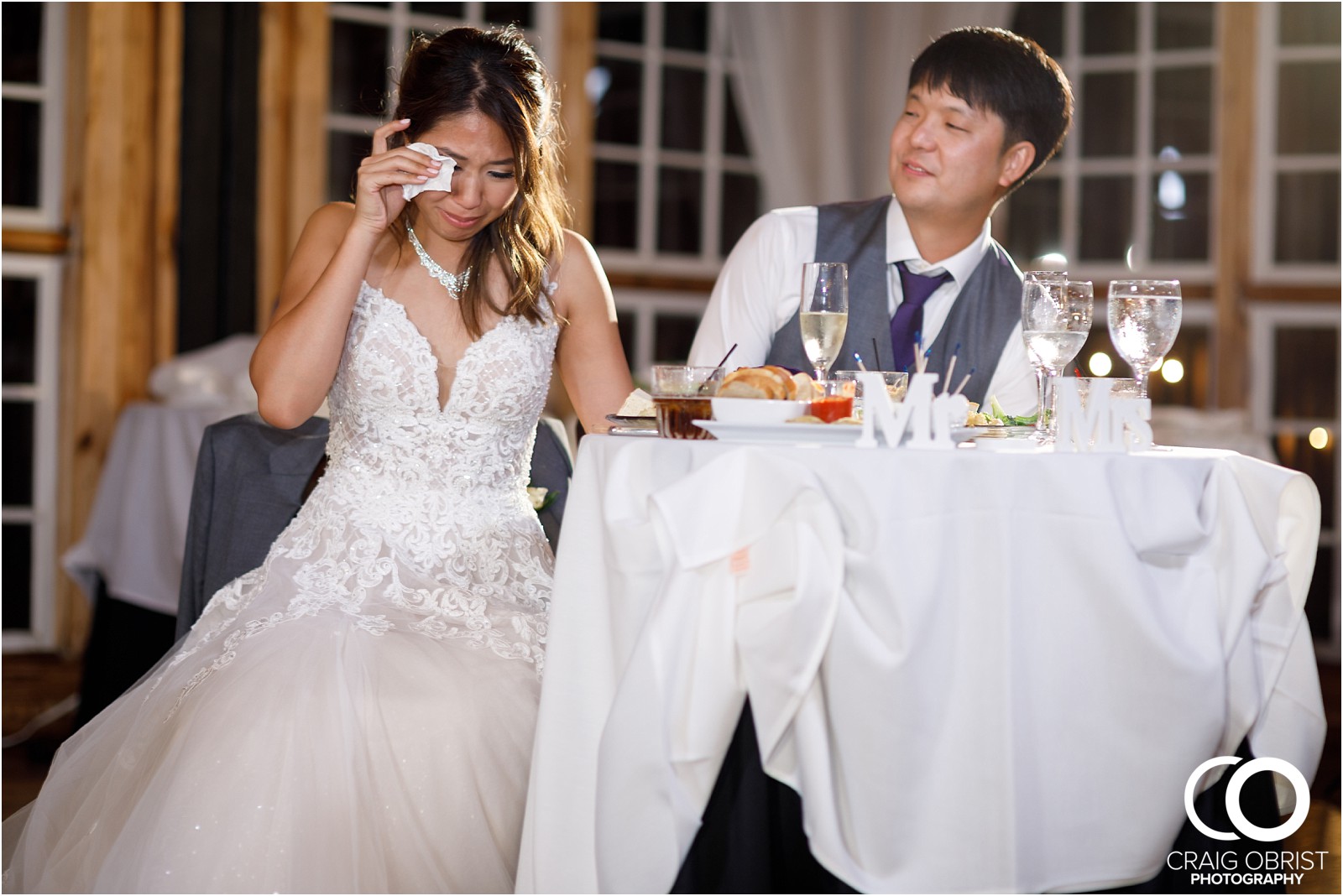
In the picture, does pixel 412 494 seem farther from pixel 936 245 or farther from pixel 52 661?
pixel 52 661

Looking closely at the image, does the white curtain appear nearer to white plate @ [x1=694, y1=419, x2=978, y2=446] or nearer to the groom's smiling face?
the groom's smiling face

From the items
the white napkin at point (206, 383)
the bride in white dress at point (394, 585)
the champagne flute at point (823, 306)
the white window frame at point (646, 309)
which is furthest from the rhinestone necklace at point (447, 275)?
the white window frame at point (646, 309)

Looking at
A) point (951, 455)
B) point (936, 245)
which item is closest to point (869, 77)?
point (936, 245)

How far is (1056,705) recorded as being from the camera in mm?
1394

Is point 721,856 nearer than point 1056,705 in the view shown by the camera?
No

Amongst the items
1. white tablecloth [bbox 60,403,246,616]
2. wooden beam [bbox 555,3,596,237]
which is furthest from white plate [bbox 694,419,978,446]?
wooden beam [bbox 555,3,596,237]

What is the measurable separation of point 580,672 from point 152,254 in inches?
150

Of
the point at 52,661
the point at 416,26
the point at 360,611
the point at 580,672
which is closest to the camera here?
the point at 580,672

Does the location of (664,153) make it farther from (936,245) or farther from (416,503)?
(416,503)

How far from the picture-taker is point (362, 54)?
511 cm

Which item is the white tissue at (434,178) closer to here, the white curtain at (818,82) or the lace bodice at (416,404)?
the lace bodice at (416,404)

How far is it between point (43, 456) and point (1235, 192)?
475 centimetres

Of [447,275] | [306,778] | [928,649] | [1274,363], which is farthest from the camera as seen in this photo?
[1274,363]

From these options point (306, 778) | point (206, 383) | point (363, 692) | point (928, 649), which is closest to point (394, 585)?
point (363, 692)
